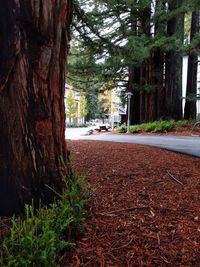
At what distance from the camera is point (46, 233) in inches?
70.4

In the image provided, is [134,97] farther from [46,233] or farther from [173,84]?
[46,233]

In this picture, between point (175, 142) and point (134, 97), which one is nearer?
point (175, 142)

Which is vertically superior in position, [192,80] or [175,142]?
[192,80]

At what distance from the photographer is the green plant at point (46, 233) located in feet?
5.51

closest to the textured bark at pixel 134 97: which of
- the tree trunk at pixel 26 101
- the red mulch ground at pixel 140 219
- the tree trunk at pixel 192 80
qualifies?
the tree trunk at pixel 192 80

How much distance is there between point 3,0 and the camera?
2207mm

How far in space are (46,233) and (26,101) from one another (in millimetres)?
996

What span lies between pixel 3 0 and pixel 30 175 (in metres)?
1.33

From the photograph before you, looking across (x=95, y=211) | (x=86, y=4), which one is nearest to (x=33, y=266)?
(x=95, y=211)

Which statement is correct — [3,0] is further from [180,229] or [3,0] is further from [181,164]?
[181,164]

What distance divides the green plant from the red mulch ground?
0.12 meters

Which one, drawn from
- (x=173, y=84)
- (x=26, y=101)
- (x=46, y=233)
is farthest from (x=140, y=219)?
(x=173, y=84)

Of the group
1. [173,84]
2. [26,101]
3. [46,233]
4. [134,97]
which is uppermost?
[173,84]

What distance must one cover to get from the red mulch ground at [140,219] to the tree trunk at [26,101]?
1.81 feet
